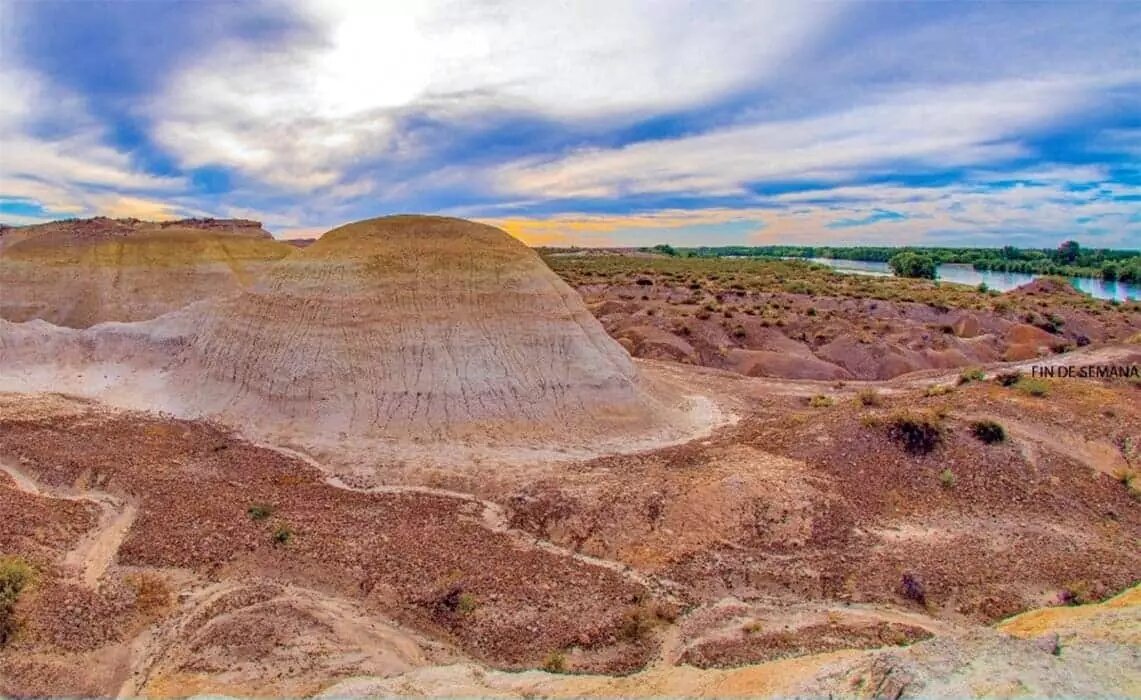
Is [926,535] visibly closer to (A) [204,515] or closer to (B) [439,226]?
(A) [204,515]

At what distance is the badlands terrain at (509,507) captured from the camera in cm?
1016

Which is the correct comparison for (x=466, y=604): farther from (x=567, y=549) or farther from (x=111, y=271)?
(x=111, y=271)

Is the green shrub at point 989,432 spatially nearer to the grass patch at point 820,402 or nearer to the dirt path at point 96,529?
the grass patch at point 820,402

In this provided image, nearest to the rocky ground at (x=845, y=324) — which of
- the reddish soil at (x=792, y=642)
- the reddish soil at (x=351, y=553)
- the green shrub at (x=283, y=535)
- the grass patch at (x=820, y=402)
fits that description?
the grass patch at (x=820, y=402)

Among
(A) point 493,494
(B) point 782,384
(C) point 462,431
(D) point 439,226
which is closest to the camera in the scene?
(A) point 493,494

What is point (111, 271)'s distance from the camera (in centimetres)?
3881

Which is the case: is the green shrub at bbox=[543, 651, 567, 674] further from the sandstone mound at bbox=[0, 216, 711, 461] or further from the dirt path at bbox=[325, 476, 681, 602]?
the sandstone mound at bbox=[0, 216, 711, 461]

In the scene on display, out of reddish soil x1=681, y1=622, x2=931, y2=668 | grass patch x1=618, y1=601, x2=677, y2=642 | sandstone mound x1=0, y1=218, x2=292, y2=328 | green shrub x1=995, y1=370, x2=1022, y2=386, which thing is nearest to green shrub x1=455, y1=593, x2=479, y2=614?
grass patch x1=618, y1=601, x2=677, y2=642

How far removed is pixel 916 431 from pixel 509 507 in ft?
36.9

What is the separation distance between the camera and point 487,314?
2438cm

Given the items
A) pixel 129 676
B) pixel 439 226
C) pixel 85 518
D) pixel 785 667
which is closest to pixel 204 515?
pixel 85 518

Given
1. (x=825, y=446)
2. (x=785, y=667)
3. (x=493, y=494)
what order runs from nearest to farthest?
(x=785, y=667) < (x=493, y=494) < (x=825, y=446)

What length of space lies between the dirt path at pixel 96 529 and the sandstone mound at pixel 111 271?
72.3 ft

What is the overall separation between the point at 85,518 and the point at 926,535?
60.2ft
